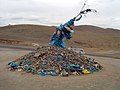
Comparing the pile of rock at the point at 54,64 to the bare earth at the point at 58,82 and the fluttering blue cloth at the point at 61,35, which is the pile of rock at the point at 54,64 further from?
the fluttering blue cloth at the point at 61,35

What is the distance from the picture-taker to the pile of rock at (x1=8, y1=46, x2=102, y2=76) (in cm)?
1944

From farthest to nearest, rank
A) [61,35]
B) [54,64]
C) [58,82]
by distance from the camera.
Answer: [61,35] < [54,64] < [58,82]

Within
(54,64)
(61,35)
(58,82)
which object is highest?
(61,35)

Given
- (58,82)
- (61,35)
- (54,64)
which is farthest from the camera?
(61,35)

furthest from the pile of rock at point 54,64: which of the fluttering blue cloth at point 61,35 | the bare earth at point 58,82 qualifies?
the fluttering blue cloth at point 61,35

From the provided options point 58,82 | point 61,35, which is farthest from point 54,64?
point 61,35

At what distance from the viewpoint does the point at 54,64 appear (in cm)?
2012

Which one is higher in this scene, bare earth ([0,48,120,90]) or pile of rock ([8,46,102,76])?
pile of rock ([8,46,102,76])

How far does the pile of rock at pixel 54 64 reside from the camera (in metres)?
19.4

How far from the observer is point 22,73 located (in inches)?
758

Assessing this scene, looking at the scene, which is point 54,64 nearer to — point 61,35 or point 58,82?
point 58,82

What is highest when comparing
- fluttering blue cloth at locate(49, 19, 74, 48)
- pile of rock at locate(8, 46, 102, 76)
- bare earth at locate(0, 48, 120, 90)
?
fluttering blue cloth at locate(49, 19, 74, 48)

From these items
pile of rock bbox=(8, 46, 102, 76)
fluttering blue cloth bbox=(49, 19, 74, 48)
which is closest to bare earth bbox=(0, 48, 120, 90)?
pile of rock bbox=(8, 46, 102, 76)

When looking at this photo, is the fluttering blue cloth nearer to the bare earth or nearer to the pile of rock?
the pile of rock
